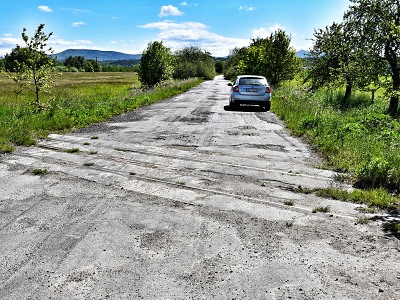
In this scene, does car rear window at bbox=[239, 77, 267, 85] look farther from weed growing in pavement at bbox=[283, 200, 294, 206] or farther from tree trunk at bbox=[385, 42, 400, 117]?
weed growing in pavement at bbox=[283, 200, 294, 206]

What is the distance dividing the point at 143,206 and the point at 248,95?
13.0 meters

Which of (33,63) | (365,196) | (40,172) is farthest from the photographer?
(33,63)

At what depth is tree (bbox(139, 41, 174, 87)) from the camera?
3756 cm

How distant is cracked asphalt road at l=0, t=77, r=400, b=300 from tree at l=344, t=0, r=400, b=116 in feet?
41.1

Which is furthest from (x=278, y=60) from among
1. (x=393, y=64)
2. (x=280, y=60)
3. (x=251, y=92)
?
(x=251, y=92)

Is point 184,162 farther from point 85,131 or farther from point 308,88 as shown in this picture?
point 308,88

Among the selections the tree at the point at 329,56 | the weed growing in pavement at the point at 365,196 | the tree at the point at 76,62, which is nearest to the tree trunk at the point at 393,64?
the tree at the point at 329,56

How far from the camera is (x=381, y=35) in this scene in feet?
61.6

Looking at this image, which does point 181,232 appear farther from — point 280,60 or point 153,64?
point 153,64

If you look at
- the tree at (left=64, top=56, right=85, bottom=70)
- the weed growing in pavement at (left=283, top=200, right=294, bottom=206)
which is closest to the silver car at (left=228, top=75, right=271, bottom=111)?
the weed growing in pavement at (left=283, top=200, right=294, bottom=206)

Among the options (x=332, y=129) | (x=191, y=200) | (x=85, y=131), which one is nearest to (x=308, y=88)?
(x=332, y=129)

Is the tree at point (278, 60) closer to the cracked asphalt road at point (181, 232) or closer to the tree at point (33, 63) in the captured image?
the tree at point (33, 63)

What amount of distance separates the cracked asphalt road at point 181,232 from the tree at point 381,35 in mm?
12515

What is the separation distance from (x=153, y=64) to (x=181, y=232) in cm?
3501
